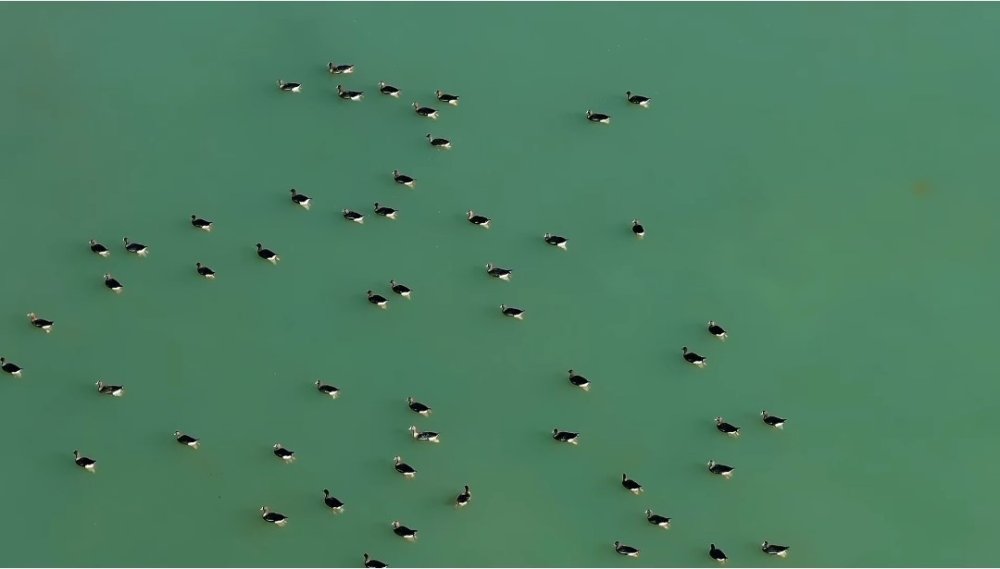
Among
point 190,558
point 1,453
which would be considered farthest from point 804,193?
point 1,453

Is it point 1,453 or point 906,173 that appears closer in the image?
point 1,453

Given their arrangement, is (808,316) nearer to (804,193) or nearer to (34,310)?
(804,193)

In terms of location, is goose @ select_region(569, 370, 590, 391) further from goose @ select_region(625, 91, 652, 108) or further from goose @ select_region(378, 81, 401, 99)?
goose @ select_region(378, 81, 401, 99)

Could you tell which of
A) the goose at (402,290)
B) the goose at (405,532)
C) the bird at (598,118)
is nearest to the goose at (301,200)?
the goose at (402,290)

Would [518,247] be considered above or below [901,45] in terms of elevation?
below

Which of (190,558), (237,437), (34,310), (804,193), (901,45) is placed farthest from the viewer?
(901,45)

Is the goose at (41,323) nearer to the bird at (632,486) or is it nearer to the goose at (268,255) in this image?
the goose at (268,255)
